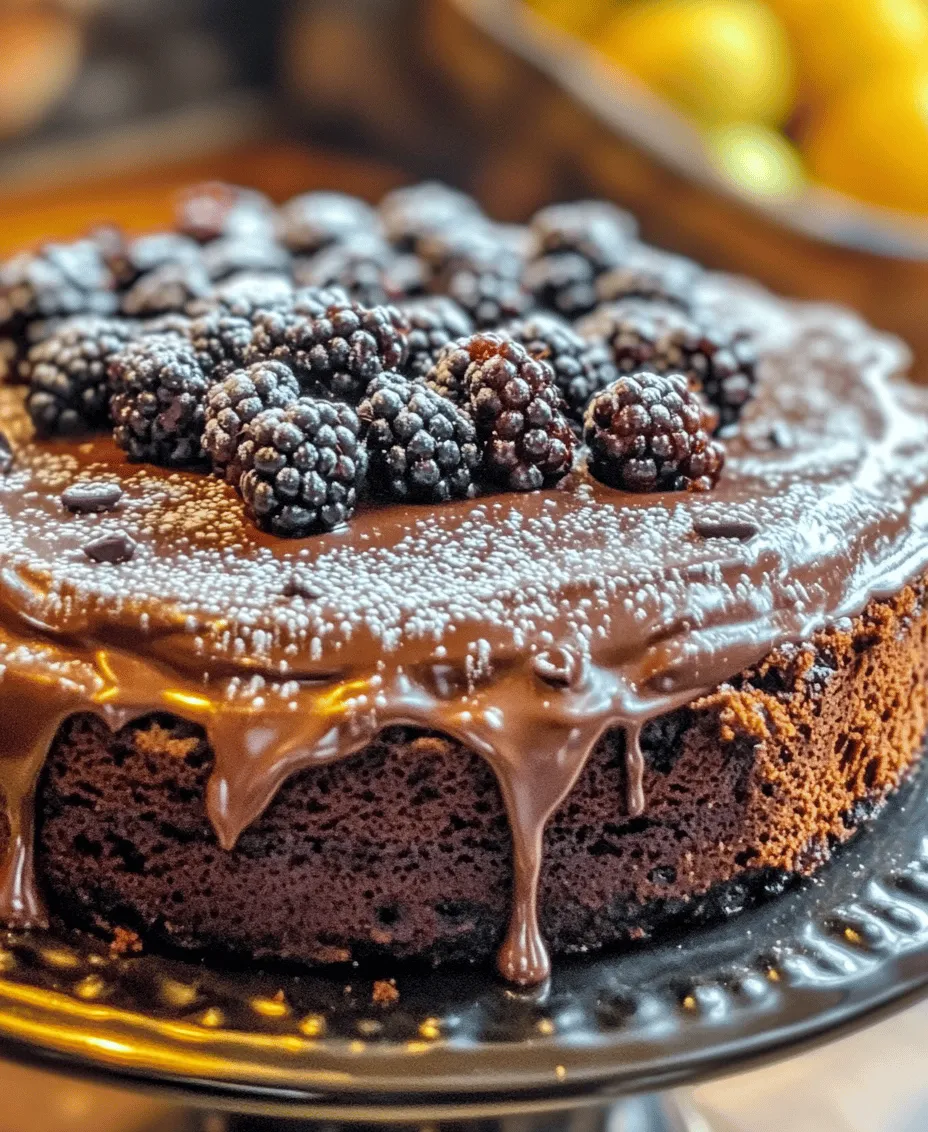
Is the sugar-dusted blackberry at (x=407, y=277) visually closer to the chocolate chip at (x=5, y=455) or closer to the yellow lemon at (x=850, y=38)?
the chocolate chip at (x=5, y=455)

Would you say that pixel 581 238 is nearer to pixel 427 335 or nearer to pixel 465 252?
pixel 465 252

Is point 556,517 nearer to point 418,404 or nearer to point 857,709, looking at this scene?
point 418,404

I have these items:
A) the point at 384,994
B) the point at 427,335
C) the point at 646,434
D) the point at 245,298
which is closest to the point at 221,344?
the point at 245,298

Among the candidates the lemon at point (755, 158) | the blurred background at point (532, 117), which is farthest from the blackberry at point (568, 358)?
the lemon at point (755, 158)

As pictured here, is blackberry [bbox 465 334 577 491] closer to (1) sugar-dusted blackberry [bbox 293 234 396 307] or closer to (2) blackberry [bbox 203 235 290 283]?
(1) sugar-dusted blackberry [bbox 293 234 396 307]

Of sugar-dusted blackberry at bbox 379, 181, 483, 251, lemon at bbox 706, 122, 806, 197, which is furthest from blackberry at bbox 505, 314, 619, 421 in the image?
lemon at bbox 706, 122, 806, 197

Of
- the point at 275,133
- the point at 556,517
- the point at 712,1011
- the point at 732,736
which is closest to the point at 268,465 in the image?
the point at 556,517
